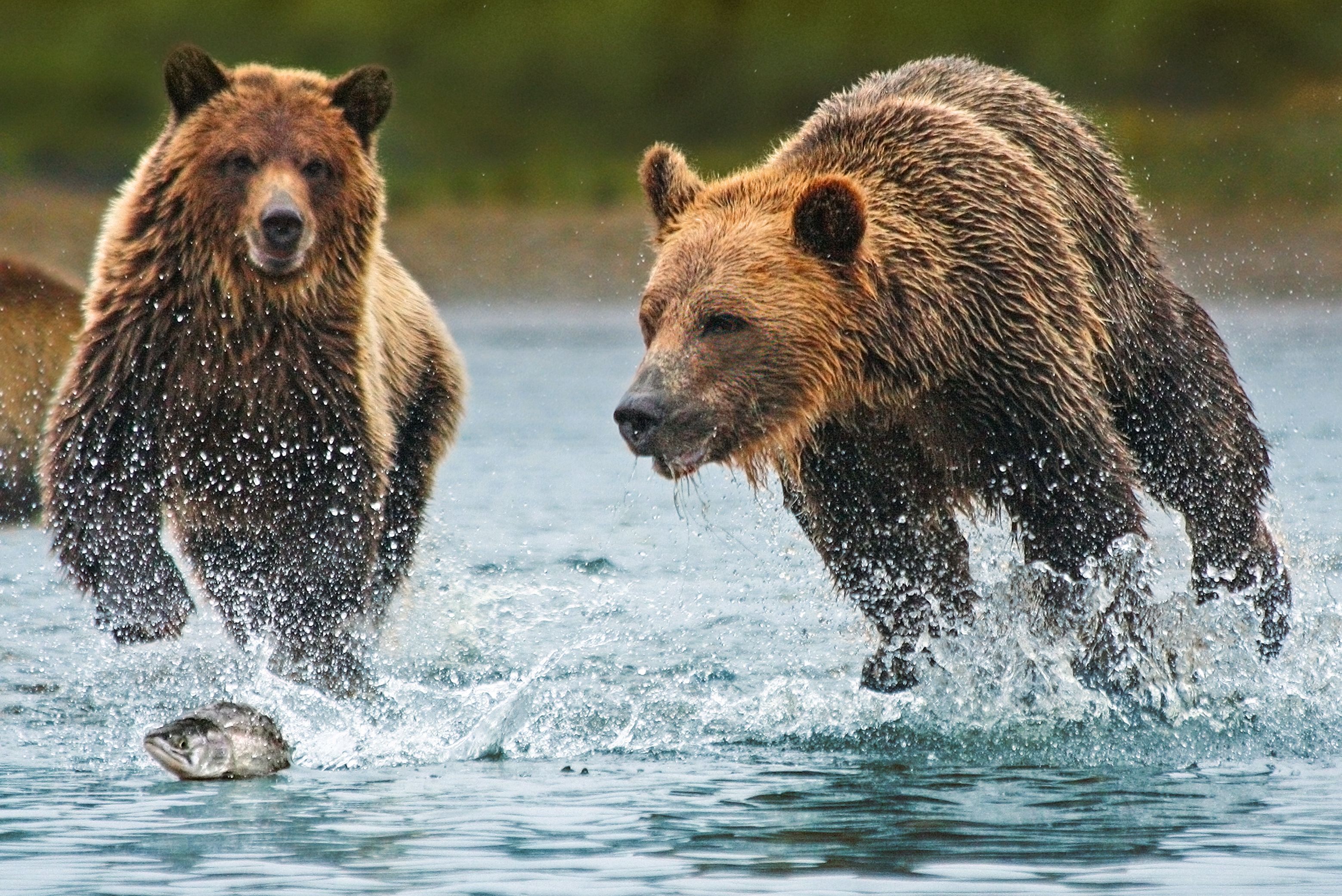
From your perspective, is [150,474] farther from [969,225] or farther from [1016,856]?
[1016,856]

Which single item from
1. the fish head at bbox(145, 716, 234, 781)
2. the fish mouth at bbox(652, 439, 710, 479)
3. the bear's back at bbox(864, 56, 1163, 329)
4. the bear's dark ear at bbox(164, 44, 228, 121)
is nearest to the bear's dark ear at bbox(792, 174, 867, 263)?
the fish mouth at bbox(652, 439, 710, 479)

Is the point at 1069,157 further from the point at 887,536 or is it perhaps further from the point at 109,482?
the point at 109,482

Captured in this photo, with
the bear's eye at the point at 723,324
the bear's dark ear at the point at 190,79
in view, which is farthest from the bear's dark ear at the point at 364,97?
the bear's eye at the point at 723,324

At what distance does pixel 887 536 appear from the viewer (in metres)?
7.25

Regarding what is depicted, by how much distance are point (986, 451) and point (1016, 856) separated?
1.91 metres

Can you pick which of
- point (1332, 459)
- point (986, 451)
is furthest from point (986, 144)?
point (1332, 459)

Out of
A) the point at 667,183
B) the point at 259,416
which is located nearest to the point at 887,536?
the point at 667,183

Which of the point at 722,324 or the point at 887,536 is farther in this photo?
the point at 887,536

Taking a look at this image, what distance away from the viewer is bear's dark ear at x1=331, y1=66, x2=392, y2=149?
25.3 feet

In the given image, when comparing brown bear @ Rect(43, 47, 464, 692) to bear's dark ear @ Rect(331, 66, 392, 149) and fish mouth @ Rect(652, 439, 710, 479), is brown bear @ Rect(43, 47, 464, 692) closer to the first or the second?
bear's dark ear @ Rect(331, 66, 392, 149)

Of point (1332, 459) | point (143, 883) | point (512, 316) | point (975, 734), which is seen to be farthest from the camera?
point (512, 316)

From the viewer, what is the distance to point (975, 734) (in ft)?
22.6

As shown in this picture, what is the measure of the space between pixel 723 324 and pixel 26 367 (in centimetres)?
654

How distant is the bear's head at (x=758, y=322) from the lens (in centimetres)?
654
